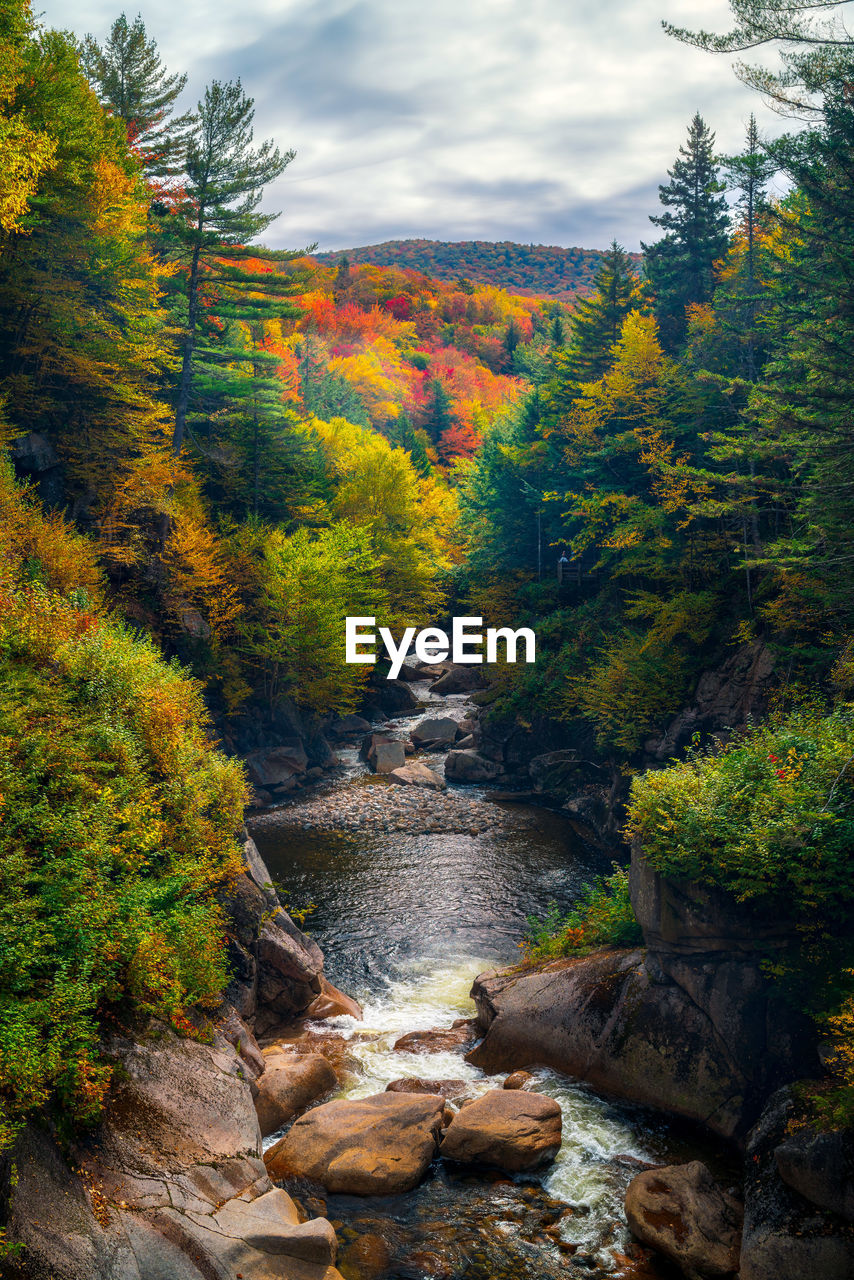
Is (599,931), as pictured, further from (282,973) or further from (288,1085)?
(288,1085)

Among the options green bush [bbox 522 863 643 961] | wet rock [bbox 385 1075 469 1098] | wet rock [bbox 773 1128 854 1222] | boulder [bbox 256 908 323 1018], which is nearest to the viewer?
wet rock [bbox 773 1128 854 1222]

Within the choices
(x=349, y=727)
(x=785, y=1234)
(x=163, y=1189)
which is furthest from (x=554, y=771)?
(x=163, y=1189)

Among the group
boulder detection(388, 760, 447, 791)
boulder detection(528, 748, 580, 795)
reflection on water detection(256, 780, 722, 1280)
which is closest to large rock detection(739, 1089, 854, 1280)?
reflection on water detection(256, 780, 722, 1280)

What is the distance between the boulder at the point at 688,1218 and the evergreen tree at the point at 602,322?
32251 mm

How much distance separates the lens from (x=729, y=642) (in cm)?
2253

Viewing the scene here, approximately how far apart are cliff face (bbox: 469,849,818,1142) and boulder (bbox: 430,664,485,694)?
91.8ft

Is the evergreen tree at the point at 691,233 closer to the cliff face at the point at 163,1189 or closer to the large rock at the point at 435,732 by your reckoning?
the large rock at the point at 435,732

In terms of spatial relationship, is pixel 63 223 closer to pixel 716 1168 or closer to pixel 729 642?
pixel 729 642

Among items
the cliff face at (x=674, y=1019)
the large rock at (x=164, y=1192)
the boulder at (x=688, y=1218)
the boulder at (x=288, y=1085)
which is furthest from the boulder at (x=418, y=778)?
the boulder at (x=688, y=1218)

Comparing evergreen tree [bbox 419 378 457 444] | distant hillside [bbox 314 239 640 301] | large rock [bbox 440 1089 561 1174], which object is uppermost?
distant hillside [bbox 314 239 640 301]

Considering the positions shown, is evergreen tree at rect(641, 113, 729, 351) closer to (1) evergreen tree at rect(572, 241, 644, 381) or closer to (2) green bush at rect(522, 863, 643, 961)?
(1) evergreen tree at rect(572, 241, 644, 381)

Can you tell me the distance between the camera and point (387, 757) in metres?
30.5

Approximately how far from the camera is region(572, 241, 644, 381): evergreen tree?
34281 millimetres

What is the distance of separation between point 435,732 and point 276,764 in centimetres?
783
